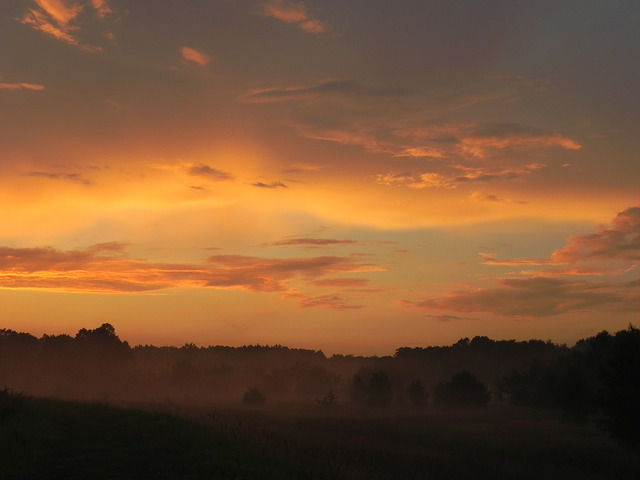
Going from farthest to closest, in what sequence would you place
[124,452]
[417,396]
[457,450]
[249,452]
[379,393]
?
[417,396]
[379,393]
[457,450]
[249,452]
[124,452]

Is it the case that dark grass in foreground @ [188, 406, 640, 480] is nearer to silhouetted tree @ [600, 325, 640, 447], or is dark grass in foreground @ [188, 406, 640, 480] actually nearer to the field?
the field

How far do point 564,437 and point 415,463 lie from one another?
84.7 feet

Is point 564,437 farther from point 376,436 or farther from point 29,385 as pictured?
point 29,385

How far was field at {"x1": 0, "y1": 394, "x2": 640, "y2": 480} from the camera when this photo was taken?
18453 millimetres

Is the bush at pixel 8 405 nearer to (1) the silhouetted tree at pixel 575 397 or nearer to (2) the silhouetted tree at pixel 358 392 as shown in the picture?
(1) the silhouetted tree at pixel 575 397

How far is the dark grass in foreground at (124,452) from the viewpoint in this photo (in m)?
17.7

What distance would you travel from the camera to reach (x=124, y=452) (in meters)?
20.9

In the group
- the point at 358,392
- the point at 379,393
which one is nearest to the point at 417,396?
the point at 379,393

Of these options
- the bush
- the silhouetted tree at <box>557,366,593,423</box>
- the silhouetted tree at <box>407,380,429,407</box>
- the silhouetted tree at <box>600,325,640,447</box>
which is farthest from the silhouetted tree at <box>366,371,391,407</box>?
the bush

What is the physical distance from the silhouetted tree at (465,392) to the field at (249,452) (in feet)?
124

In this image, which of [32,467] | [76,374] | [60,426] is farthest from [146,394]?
[32,467]

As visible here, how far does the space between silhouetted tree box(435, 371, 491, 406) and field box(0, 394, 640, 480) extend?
37823mm

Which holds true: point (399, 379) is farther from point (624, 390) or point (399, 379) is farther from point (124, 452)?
point (124, 452)

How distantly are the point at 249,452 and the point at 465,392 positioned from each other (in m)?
75.0
